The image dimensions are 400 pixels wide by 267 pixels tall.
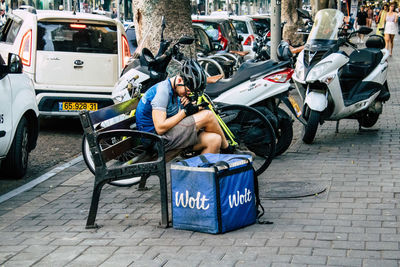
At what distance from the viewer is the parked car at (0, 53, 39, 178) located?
25.3ft

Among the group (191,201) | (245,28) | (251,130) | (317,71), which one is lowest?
(191,201)

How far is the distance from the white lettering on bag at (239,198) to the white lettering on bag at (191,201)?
0.19 metres

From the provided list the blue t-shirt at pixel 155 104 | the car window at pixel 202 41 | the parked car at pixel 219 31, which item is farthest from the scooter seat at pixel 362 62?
the parked car at pixel 219 31

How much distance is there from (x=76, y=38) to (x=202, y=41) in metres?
6.25

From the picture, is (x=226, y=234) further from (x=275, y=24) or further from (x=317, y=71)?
(x=275, y=24)

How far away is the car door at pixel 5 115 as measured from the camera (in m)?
7.61

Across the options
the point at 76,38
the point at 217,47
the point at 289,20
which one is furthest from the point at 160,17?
the point at 289,20

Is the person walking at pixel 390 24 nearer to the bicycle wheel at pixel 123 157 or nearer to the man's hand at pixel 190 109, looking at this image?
the bicycle wheel at pixel 123 157

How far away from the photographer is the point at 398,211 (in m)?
6.10

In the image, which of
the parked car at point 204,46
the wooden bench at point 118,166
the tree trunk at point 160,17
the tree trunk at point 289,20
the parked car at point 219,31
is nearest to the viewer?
the wooden bench at point 118,166

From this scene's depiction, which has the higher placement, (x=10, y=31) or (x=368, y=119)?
(x=10, y=31)

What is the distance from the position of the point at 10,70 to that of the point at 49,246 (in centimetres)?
300

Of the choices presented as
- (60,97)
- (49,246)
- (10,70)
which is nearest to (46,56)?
(60,97)

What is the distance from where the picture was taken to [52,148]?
10.2 meters
